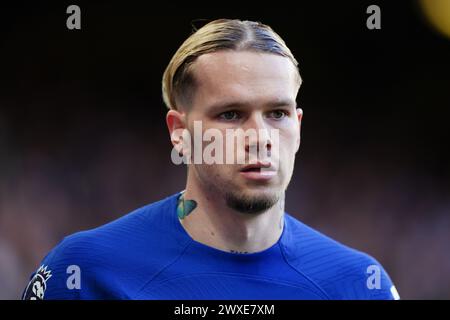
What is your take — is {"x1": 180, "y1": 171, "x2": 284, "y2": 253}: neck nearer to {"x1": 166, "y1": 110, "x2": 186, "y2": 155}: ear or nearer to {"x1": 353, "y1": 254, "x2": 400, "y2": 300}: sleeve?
{"x1": 166, "y1": 110, "x2": 186, "y2": 155}: ear

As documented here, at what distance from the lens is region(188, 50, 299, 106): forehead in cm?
298

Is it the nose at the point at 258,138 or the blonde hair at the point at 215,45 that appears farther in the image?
the blonde hair at the point at 215,45

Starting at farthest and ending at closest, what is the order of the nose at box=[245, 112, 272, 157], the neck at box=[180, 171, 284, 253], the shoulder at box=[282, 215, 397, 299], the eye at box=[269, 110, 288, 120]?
the shoulder at box=[282, 215, 397, 299] → the neck at box=[180, 171, 284, 253] → the eye at box=[269, 110, 288, 120] → the nose at box=[245, 112, 272, 157]

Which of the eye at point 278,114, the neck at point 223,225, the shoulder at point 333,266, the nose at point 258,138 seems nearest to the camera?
the nose at point 258,138

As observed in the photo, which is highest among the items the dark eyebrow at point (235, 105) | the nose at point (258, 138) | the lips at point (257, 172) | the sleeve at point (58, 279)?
the dark eyebrow at point (235, 105)

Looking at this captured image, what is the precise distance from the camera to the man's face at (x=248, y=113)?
2.97m

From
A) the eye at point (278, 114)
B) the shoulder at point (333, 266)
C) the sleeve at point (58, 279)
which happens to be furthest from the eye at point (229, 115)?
the sleeve at point (58, 279)

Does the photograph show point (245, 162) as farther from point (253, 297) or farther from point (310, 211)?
point (310, 211)

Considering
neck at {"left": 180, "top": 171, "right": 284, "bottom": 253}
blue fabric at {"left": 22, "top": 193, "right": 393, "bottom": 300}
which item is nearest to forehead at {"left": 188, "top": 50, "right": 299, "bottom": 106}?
neck at {"left": 180, "top": 171, "right": 284, "bottom": 253}

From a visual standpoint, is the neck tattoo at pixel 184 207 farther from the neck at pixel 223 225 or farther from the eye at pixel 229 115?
the eye at pixel 229 115

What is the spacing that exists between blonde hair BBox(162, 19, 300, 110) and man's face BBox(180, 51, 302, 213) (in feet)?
0.12

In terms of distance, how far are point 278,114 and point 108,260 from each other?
3.45 ft

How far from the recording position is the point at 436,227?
783 centimetres

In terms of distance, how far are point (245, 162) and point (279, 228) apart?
56 centimetres
